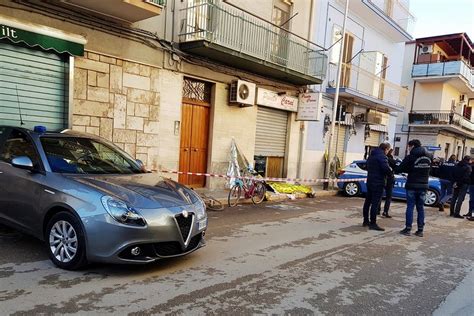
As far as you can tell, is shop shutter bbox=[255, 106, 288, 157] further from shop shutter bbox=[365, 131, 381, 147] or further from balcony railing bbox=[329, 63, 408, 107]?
shop shutter bbox=[365, 131, 381, 147]

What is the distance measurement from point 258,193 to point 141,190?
627 cm

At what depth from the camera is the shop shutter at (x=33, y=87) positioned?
26.1 feet

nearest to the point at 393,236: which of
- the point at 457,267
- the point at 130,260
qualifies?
the point at 457,267

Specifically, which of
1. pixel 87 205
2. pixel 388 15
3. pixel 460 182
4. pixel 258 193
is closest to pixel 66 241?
pixel 87 205

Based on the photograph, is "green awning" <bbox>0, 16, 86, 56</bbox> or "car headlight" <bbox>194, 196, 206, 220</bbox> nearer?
"car headlight" <bbox>194, 196, 206, 220</bbox>

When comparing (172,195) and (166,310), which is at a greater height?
(172,195)

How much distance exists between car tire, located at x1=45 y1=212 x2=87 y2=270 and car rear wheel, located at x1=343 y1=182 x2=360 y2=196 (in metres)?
11.3

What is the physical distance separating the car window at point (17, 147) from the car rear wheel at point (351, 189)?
11.3 m

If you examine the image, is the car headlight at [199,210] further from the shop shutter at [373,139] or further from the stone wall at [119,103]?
the shop shutter at [373,139]

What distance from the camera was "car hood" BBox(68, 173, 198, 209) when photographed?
436 cm

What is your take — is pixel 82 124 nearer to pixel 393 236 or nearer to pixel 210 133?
pixel 210 133

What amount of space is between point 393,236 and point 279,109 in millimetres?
8047

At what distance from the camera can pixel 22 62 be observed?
8.12 meters

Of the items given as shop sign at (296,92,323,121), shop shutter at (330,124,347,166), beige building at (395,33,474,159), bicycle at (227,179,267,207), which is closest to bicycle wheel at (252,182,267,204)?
bicycle at (227,179,267,207)
